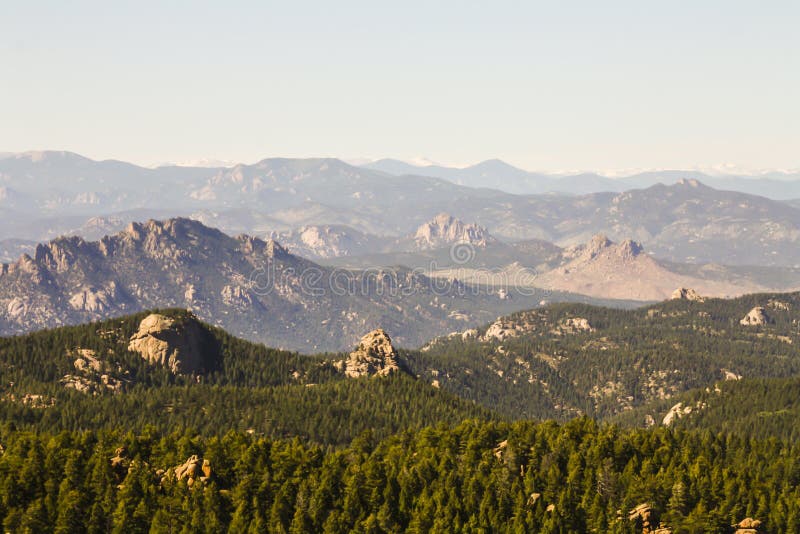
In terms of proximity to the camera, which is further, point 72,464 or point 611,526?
point 72,464

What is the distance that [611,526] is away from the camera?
594ft

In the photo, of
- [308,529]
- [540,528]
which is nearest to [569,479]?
→ [540,528]

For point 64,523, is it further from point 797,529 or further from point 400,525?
point 797,529

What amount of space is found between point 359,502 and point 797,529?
8404cm

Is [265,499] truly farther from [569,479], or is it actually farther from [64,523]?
[569,479]

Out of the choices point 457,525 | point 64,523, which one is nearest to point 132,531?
point 64,523

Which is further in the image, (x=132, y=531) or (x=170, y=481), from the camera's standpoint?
(x=170, y=481)

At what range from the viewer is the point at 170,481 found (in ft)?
648

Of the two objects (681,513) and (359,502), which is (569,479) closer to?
(681,513)

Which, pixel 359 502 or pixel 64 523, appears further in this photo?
pixel 359 502

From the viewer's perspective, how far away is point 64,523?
181500mm

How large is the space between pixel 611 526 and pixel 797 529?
123 ft

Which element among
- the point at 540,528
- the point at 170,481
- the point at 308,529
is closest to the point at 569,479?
the point at 540,528

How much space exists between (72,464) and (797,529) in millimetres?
141913
